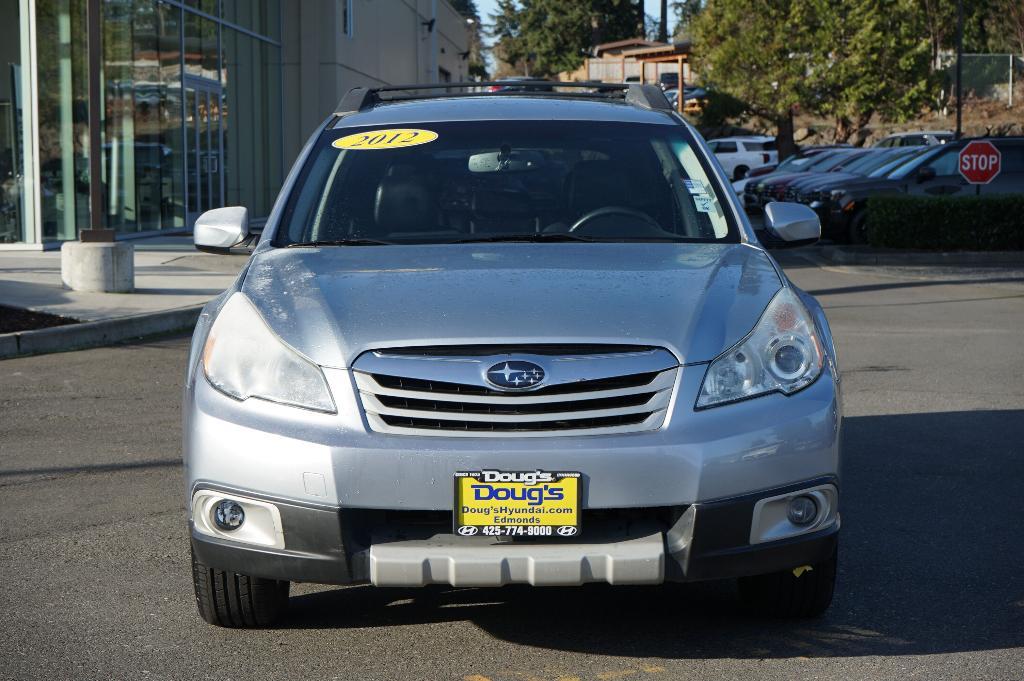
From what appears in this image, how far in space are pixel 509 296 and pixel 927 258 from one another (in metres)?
16.6

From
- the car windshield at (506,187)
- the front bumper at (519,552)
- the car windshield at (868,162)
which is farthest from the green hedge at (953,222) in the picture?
the front bumper at (519,552)

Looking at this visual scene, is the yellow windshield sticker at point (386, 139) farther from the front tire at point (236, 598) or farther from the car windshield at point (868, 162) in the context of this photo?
the car windshield at point (868, 162)

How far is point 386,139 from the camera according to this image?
5.31 meters

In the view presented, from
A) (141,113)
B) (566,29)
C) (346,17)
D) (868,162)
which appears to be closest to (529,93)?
(141,113)

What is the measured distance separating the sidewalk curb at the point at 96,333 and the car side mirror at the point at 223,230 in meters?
5.64

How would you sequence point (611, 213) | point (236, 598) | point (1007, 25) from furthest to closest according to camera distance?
point (1007, 25)
point (611, 213)
point (236, 598)

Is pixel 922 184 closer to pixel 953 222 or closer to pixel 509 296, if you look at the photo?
pixel 953 222

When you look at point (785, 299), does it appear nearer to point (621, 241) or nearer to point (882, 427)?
point (621, 241)

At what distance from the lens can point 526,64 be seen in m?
98.7

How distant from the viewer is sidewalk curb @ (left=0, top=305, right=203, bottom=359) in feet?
34.3

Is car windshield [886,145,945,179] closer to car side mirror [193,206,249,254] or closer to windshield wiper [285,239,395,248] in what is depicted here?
car side mirror [193,206,249,254]

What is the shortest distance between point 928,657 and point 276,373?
2059 millimetres

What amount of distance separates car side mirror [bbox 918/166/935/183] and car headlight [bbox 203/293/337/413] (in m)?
19.5

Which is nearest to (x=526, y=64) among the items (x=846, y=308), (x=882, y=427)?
(x=846, y=308)
